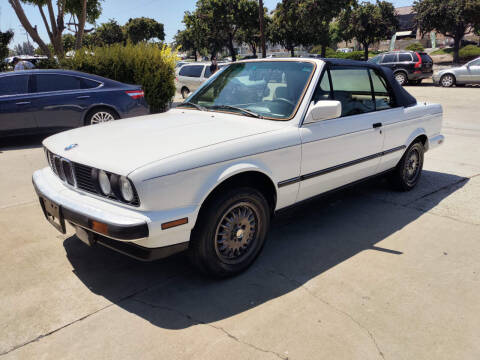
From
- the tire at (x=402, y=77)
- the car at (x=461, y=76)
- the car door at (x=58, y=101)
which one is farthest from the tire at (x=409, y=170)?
the tire at (x=402, y=77)

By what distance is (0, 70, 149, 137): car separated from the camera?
7496 mm

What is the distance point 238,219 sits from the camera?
3082 millimetres

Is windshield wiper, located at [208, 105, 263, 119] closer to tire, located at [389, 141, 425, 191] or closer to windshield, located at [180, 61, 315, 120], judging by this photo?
windshield, located at [180, 61, 315, 120]

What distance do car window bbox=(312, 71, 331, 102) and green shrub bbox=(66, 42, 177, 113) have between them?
26.7 feet

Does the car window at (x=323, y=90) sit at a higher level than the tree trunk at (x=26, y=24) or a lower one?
lower

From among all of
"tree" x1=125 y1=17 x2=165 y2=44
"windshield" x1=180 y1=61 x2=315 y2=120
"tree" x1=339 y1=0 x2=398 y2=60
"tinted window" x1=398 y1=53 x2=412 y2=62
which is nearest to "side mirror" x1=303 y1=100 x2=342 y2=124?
"windshield" x1=180 y1=61 x2=315 y2=120

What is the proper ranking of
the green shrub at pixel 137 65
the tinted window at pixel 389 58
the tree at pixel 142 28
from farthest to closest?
the tree at pixel 142 28 < the tinted window at pixel 389 58 < the green shrub at pixel 137 65

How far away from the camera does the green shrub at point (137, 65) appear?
10711mm

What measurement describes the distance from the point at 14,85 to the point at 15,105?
0.42 metres

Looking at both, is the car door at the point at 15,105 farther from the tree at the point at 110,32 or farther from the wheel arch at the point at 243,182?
the tree at the point at 110,32

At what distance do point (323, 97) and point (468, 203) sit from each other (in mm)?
2392

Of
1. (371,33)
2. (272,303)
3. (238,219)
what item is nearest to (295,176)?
(238,219)

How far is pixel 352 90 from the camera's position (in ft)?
14.0

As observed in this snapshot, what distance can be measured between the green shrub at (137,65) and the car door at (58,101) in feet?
9.61
